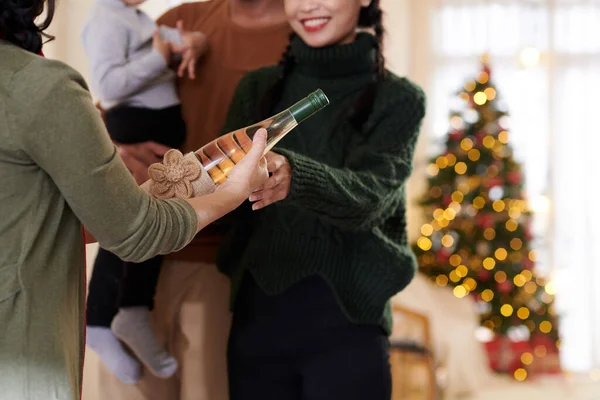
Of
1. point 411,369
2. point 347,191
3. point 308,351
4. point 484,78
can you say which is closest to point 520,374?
point 411,369

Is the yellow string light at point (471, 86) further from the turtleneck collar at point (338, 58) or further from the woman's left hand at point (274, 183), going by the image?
the woman's left hand at point (274, 183)

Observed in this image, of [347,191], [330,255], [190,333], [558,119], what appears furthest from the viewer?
[558,119]

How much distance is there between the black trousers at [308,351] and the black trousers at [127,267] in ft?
0.95

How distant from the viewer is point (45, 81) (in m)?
0.89

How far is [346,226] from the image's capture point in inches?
57.7

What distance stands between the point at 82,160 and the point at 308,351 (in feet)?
2.64

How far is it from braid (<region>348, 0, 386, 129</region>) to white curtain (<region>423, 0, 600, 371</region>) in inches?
130

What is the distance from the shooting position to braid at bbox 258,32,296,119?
5.28ft

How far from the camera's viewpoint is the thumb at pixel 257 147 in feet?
3.70

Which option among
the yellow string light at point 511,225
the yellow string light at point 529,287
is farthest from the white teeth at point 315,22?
the yellow string light at point 529,287

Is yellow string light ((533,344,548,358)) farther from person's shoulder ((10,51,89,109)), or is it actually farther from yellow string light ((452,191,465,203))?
person's shoulder ((10,51,89,109))

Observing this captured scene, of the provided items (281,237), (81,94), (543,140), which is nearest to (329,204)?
(281,237)

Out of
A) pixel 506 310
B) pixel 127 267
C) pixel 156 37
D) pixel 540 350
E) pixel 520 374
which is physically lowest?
pixel 520 374

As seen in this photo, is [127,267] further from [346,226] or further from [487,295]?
[487,295]
